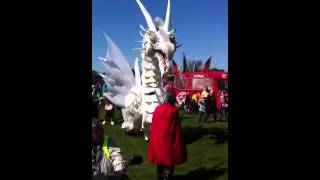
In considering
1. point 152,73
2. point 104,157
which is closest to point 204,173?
point 152,73

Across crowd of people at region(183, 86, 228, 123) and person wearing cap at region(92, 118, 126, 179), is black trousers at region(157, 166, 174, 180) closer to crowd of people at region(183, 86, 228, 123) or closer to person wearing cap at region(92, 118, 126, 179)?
person wearing cap at region(92, 118, 126, 179)

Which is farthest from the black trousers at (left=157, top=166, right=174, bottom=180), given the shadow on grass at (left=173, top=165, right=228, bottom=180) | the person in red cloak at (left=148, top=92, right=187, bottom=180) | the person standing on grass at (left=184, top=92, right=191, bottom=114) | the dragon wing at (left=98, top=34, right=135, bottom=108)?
the person standing on grass at (left=184, top=92, right=191, bottom=114)

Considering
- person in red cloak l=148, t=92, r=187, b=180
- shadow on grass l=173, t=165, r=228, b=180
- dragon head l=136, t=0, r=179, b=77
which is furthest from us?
dragon head l=136, t=0, r=179, b=77

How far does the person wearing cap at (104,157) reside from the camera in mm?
3381

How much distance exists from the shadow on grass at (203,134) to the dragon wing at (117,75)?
66.0 inches

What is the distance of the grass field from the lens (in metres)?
5.99

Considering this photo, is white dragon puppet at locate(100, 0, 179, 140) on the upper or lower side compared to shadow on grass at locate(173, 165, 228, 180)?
upper

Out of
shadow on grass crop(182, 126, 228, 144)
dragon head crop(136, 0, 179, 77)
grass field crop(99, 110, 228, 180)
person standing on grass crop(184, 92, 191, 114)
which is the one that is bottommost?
grass field crop(99, 110, 228, 180)

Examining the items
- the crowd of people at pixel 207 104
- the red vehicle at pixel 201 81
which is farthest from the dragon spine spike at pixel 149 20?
the red vehicle at pixel 201 81

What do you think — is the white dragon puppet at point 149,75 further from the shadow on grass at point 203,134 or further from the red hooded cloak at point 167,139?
the red hooded cloak at point 167,139

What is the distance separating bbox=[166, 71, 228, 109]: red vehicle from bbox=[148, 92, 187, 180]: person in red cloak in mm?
9596

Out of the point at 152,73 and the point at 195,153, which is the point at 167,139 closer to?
the point at 195,153

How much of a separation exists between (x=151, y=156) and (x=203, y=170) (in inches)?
55.1
